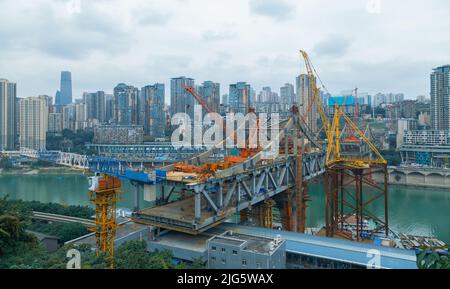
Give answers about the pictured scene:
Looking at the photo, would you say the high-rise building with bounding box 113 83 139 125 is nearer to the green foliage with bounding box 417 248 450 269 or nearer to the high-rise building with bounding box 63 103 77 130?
the high-rise building with bounding box 63 103 77 130

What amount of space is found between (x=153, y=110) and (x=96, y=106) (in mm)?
6362

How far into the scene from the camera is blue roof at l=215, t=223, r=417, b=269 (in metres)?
3.18

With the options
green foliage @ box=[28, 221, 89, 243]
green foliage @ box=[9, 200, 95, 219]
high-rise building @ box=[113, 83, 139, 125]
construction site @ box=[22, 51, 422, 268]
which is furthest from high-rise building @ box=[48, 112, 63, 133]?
construction site @ box=[22, 51, 422, 268]

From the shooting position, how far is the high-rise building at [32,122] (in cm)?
1567

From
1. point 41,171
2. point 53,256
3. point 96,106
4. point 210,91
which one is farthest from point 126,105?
point 53,256

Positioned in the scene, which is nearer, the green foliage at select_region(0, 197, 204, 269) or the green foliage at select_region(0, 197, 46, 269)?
the green foliage at select_region(0, 197, 204, 269)

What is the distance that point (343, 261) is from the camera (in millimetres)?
3289

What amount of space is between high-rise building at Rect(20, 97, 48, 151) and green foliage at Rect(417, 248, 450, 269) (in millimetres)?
16244

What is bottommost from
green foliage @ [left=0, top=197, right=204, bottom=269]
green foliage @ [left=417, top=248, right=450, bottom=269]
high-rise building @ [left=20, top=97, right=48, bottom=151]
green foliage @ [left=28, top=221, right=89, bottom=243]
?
green foliage @ [left=28, top=221, right=89, bottom=243]

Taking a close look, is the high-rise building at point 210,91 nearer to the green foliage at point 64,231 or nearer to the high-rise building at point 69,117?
the green foliage at point 64,231

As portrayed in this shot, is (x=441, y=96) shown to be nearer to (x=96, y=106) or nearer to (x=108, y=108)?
(x=108, y=108)

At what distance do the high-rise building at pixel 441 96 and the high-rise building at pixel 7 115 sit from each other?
1773 cm

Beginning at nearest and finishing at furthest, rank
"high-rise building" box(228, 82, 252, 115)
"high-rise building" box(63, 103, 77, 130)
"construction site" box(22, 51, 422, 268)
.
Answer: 1. "construction site" box(22, 51, 422, 268)
2. "high-rise building" box(228, 82, 252, 115)
3. "high-rise building" box(63, 103, 77, 130)
